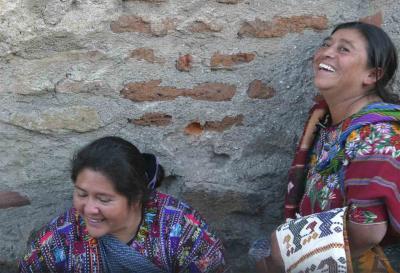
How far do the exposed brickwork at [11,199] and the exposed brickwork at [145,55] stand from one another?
0.66m

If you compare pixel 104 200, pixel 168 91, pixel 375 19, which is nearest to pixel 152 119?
pixel 168 91

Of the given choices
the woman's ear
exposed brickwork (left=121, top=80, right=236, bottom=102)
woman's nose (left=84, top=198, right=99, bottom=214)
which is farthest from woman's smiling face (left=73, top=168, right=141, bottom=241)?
the woman's ear

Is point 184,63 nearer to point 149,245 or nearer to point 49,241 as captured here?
point 149,245

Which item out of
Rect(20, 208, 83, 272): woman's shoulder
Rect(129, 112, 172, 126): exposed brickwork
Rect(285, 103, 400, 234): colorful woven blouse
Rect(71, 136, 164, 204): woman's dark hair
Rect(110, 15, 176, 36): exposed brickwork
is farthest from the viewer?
Rect(129, 112, 172, 126): exposed brickwork

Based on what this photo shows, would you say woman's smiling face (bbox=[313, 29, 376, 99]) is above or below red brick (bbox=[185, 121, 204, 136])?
above

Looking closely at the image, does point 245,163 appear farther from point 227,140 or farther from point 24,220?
point 24,220

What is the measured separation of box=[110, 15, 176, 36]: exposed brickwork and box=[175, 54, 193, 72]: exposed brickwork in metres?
0.11

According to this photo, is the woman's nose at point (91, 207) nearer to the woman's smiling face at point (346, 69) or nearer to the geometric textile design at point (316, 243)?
the geometric textile design at point (316, 243)

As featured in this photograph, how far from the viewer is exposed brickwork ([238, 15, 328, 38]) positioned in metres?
2.59

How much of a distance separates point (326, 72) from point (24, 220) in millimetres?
1212

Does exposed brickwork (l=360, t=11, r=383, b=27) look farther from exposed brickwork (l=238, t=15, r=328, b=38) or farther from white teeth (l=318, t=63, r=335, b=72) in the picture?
white teeth (l=318, t=63, r=335, b=72)

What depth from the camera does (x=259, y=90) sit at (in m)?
2.66

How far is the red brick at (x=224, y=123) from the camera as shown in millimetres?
2656

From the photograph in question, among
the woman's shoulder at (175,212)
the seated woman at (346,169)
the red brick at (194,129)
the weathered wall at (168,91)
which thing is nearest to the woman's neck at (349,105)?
the seated woman at (346,169)
